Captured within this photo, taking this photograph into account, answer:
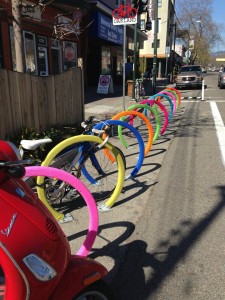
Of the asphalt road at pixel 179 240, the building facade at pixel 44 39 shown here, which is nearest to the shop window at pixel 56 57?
the building facade at pixel 44 39

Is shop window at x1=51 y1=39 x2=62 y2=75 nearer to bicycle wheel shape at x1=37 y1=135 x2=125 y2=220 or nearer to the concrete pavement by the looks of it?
the concrete pavement

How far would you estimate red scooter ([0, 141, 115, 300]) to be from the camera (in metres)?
1.55

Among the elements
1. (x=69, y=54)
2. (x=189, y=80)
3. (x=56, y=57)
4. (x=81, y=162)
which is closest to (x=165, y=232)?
(x=81, y=162)

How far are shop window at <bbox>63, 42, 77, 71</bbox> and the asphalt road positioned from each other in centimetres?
1145

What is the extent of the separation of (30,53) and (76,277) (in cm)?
1207

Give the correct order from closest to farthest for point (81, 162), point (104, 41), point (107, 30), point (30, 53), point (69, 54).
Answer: point (81, 162) → point (30, 53) → point (69, 54) → point (107, 30) → point (104, 41)

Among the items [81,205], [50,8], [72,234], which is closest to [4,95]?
[81,205]

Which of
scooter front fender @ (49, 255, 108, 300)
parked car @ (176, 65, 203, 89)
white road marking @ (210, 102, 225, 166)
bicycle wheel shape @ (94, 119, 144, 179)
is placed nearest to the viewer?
scooter front fender @ (49, 255, 108, 300)

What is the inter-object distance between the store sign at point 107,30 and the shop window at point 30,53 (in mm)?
5313

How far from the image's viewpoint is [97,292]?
77.7 inches

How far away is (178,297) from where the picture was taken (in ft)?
8.44

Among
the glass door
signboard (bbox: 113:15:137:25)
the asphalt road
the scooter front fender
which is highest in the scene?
signboard (bbox: 113:15:137:25)

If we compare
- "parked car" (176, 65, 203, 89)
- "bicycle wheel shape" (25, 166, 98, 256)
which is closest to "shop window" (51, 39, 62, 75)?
"parked car" (176, 65, 203, 89)

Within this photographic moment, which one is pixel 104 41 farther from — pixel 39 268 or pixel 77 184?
pixel 39 268
